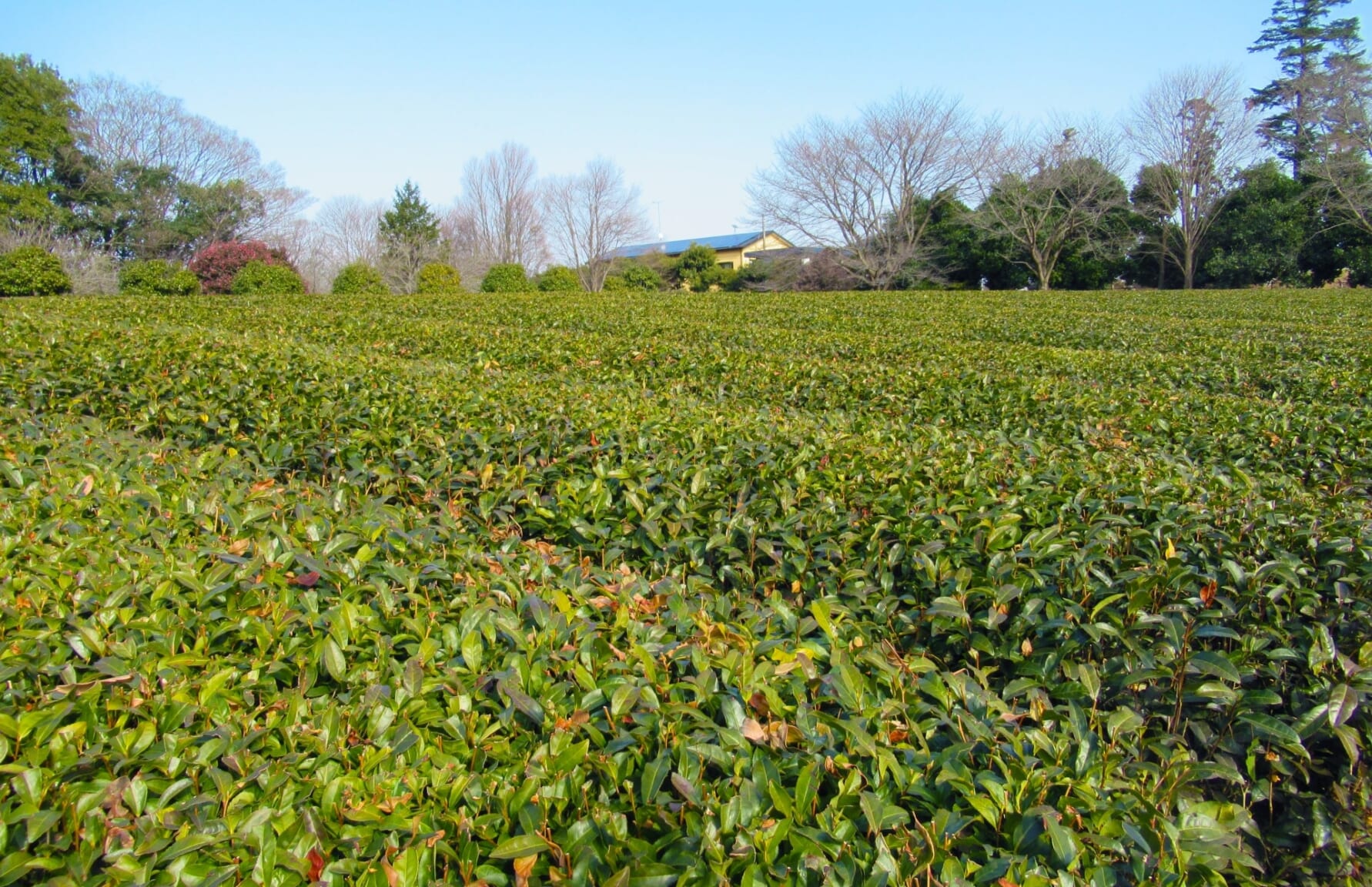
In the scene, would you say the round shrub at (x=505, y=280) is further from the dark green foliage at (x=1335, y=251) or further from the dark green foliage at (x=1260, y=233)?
the dark green foliage at (x=1335, y=251)

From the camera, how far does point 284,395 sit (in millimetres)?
5105

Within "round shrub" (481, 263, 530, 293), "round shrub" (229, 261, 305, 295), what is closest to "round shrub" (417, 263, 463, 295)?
"round shrub" (481, 263, 530, 293)

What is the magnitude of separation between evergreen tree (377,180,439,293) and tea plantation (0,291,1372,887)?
1489 inches

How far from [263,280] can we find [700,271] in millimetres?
26181

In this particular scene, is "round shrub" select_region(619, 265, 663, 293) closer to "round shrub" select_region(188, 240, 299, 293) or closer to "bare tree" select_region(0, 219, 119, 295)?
"round shrub" select_region(188, 240, 299, 293)

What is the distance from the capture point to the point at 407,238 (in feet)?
134

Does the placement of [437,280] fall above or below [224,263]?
below

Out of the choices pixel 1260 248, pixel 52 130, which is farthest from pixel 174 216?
pixel 1260 248

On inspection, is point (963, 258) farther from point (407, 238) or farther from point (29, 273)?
point (29, 273)

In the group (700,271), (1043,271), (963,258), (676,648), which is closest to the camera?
(676,648)

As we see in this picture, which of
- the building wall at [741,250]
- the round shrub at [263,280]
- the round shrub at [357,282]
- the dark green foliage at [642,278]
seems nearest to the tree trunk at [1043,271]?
the dark green foliage at [642,278]

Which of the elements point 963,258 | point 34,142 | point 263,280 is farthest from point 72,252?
point 963,258

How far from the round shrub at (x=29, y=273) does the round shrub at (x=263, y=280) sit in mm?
4428

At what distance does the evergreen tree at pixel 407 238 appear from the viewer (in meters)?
40.2
